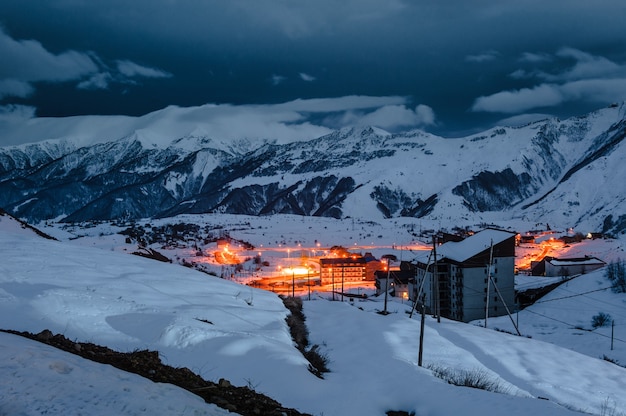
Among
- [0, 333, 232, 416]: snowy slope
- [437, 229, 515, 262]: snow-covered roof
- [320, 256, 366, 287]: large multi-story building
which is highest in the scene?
[437, 229, 515, 262]: snow-covered roof

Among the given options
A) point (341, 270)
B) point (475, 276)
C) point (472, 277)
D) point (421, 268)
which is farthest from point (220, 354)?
point (341, 270)

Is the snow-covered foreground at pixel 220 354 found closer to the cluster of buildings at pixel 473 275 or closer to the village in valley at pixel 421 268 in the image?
the village in valley at pixel 421 268

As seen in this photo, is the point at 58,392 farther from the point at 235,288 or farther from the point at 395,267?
the point at 395,267

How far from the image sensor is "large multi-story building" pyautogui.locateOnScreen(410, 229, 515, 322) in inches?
1950

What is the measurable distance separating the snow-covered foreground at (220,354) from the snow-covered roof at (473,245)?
2983cm

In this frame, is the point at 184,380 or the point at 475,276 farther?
the point at 475,276

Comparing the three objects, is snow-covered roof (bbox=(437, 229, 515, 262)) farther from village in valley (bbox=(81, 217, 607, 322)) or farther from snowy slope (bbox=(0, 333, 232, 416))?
snowy slope (bbox=(0, 333, 232, 416))

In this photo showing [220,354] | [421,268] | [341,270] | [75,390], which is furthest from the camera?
[341,270]

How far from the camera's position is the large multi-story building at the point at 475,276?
49531 mm

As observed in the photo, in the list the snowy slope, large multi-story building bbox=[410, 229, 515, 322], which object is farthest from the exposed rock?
large multi-story building bbox=[410, 229, 515, 322]

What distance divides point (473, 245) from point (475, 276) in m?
4.08

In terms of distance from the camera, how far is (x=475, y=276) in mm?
49656

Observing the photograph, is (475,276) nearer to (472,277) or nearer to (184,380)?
(472,277)

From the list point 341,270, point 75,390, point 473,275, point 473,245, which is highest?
point 473,245
